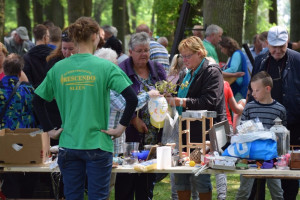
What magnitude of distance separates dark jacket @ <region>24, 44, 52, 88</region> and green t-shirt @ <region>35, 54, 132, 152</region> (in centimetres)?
349

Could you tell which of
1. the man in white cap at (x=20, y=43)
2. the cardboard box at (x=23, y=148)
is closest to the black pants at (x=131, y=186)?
the cardboard box at (x=23, y=148)

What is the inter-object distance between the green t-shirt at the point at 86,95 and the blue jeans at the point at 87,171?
6 cm

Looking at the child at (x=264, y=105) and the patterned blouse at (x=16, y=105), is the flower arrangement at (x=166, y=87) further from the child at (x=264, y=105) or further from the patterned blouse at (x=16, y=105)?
the patterned blouse at (x=16, y=105)

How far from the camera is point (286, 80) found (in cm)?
635

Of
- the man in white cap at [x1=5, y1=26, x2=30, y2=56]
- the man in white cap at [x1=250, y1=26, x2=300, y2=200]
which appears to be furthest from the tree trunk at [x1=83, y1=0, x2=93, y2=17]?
the man in white cap at [x1=250, y1=26, x2=300, y2=200]

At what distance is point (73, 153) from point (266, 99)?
2194 mm

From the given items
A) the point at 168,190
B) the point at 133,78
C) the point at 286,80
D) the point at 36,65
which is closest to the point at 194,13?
the point at 36,65

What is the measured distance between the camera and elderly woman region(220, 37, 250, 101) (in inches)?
389

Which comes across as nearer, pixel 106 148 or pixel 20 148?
pixel 106 148

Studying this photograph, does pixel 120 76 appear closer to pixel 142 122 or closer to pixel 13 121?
pixel 142 122

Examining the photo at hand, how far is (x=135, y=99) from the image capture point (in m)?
4.64

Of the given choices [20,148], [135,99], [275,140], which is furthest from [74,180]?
[275,140]

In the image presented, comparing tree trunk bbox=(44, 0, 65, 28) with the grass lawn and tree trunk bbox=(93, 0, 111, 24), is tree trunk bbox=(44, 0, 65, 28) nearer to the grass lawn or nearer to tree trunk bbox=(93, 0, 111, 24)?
tree trunk bbox=(93, 0, 111, 24)

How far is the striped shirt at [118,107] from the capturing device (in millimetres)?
5582
